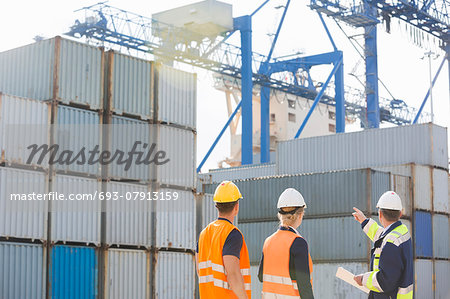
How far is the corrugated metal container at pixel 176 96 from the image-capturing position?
19812 millimetres

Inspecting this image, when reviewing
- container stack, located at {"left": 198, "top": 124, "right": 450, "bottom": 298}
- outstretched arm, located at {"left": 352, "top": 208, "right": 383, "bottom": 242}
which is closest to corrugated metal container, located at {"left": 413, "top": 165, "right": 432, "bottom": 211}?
container stack, located at {"left": 198, "top": 124, "right": 450, "bottom": 298}

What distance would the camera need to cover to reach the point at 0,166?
1631 cm

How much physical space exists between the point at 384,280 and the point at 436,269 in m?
24.8

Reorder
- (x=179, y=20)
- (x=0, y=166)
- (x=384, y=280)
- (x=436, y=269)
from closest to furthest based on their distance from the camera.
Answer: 1. (x=384, y=280)
2. (x=0, y=166)
3. (x=436, y=269)
4. (x=179, y=20)

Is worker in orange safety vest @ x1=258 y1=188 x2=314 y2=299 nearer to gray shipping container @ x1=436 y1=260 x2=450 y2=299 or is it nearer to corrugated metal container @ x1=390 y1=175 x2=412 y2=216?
corrugated metal container @ x1=390 y1=175 x2=412 y2=216

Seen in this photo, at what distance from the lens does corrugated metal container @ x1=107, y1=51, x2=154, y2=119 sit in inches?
738

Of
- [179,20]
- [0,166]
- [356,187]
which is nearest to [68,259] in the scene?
[0,166]

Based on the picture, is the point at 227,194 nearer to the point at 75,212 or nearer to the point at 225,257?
the point at 225,257

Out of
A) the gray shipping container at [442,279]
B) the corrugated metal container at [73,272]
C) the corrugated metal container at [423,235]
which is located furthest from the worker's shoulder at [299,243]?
the gray shipping container at [442,279]

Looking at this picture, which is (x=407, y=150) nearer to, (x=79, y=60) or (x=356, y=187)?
(x=356, y=187)

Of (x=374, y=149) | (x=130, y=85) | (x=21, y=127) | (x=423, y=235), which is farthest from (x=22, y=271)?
(x=374, y=149)

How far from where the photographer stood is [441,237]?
3158 centimetres

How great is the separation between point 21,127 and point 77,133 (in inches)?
55.3

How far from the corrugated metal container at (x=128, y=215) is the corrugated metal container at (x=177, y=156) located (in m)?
0.84
